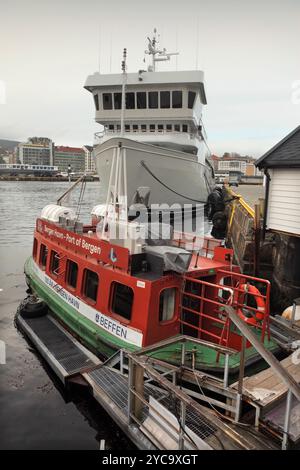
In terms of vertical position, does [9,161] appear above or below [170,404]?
above

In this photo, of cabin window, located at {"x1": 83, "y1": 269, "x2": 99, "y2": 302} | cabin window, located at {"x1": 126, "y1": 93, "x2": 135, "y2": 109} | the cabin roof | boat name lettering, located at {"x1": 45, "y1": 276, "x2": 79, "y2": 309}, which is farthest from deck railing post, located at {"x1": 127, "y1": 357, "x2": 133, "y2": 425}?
cabin window, located at {"x1": 126, "y1": 93, "x2": 135, "y2": 109}

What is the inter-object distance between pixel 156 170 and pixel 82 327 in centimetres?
1563

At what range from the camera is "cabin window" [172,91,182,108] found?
86.4 ft

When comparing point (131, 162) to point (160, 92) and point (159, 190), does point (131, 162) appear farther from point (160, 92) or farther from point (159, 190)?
point (160, 92)

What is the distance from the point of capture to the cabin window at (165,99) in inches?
1044

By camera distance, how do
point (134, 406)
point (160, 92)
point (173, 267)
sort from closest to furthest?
point (134, 406) < point (173, 267) < point (160, 92)

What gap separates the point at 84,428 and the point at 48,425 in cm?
75

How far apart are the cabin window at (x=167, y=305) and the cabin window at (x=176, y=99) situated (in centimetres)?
2217

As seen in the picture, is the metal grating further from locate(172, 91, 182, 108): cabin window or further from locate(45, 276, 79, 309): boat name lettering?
locate(172, 91, 182, 108): cabin window

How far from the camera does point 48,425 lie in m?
6.85

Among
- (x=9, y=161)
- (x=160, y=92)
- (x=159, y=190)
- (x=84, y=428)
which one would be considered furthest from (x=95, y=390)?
(x=9, y=161)

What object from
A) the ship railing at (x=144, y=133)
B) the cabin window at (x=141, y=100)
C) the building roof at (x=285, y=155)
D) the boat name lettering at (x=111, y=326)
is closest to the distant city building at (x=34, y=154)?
the ship railing at (x=144, y=133)

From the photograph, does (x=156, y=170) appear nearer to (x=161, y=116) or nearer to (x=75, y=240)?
(x=161, y=116)

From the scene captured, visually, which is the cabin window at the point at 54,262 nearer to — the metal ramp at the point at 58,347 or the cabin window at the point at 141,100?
the metal ramp at the point at 58,347
